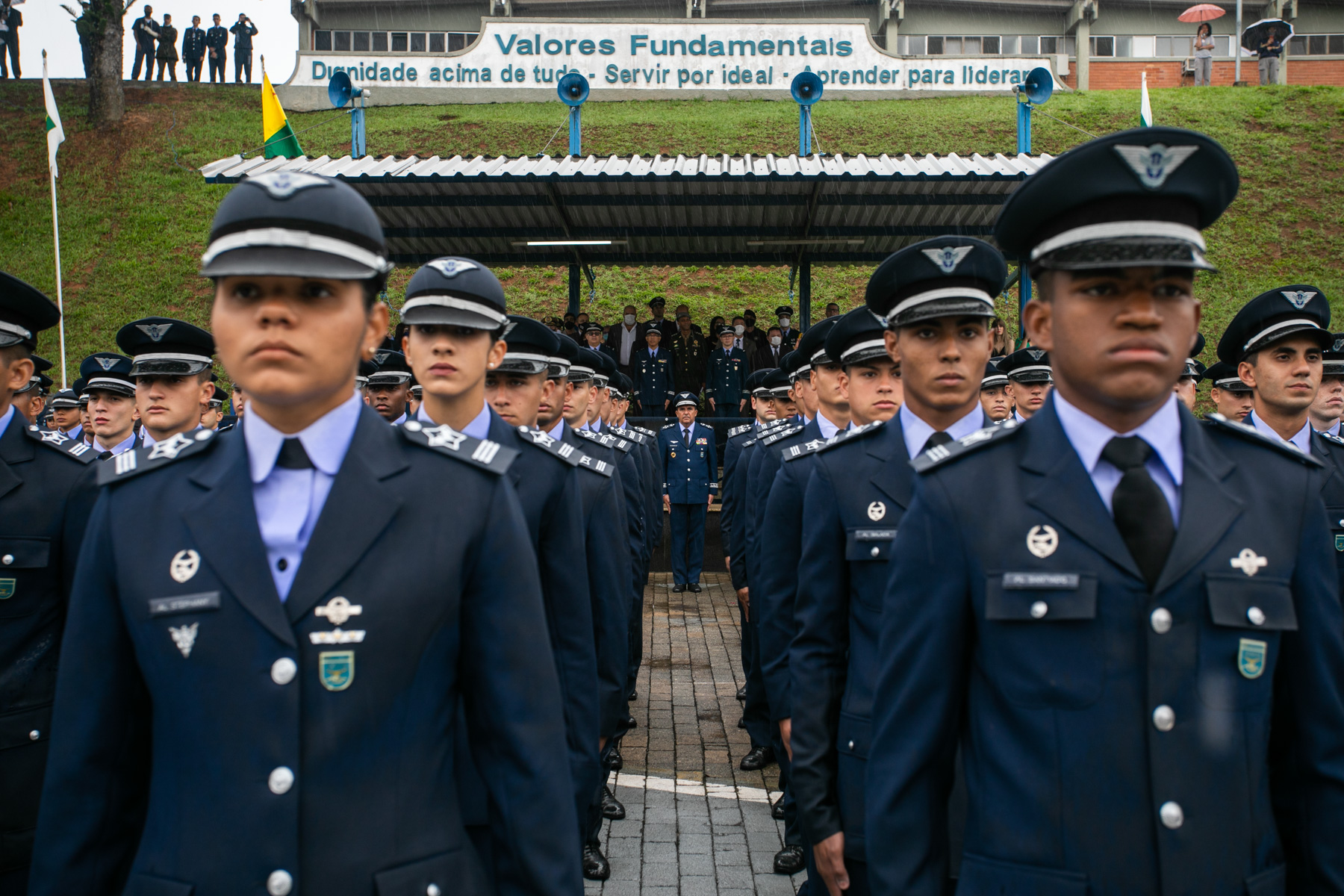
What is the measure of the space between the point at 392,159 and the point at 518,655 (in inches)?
431

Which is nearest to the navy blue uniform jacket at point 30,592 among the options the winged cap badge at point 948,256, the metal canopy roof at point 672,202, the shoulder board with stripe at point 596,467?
the shoulder board with stripe at point 596,467

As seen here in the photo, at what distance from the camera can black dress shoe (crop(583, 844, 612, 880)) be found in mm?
4715

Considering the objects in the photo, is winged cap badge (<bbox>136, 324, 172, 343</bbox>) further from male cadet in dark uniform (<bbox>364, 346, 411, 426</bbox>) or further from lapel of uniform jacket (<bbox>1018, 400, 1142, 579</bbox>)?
lapel of uniform jacket (<bbox>1018, 400, 1142, 579</bbox>)

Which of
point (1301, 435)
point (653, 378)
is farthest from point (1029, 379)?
point (653, 378)

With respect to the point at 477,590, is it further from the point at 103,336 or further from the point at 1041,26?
the point at 1041,26

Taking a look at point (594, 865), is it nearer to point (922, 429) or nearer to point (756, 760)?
point (756, 760)

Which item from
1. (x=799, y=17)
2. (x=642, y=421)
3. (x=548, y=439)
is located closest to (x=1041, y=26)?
(x=799, y=17)

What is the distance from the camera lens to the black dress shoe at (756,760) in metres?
6.27

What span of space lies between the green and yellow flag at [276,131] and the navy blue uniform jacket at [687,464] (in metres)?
6.61

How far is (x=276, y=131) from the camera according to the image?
13.6 m

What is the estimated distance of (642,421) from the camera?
14.8 meters

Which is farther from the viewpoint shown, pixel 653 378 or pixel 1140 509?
pixel 653 378

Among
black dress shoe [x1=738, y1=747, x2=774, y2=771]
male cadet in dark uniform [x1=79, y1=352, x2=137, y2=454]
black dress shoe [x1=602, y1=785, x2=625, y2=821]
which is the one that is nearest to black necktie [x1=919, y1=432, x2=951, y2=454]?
black dress shoe [x1=602, y1=785, x2=625, y2=821]

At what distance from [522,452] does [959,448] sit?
6.19 feet
